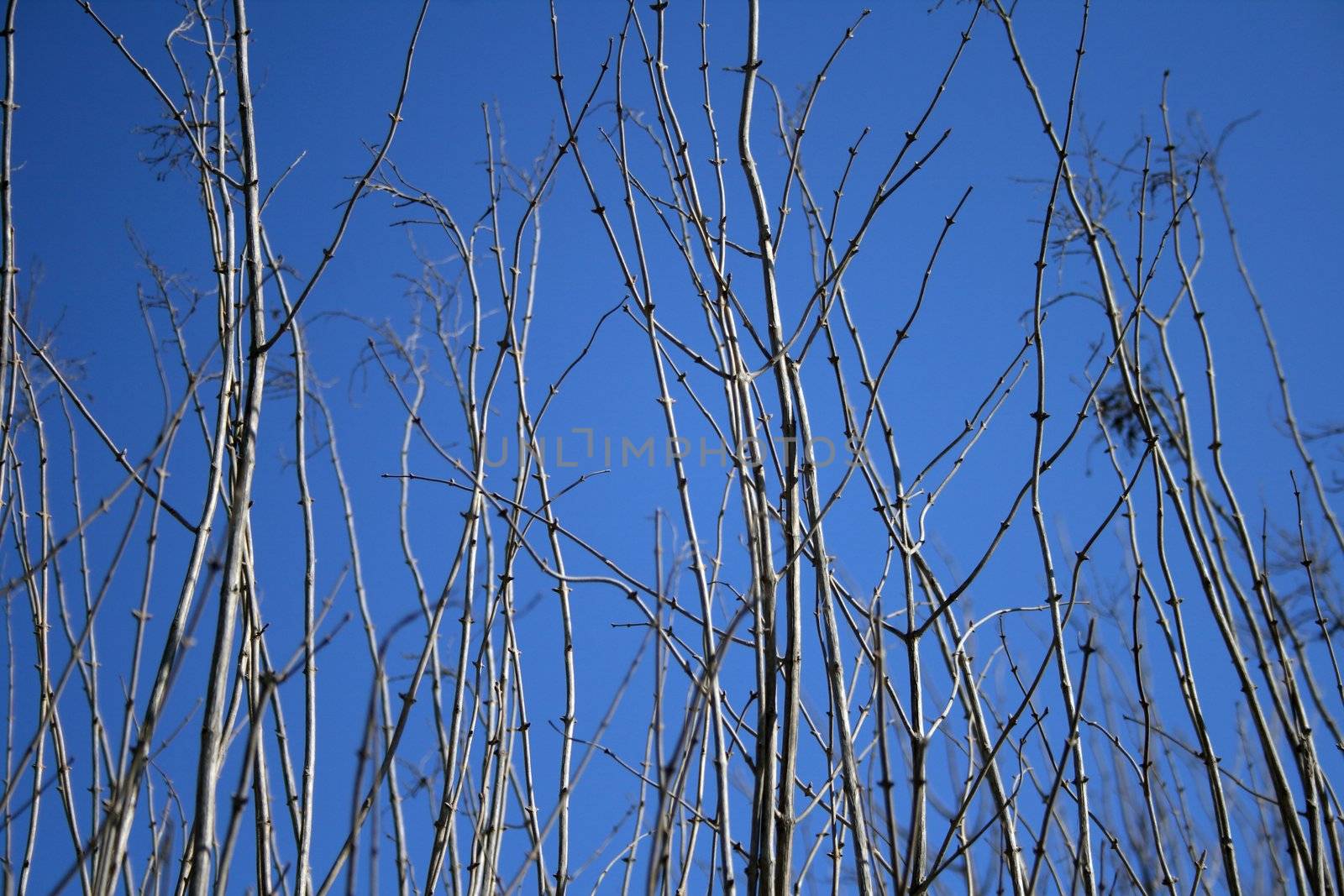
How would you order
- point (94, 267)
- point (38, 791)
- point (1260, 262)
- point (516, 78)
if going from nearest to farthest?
point (38, 791), point (94, 267), point (1260, 262), point (516, 78)

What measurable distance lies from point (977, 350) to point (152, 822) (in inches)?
499

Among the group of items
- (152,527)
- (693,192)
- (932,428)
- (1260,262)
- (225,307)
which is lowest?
(152,527)

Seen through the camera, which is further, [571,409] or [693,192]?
[571,409]

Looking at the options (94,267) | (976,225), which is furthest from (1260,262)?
(94,267)

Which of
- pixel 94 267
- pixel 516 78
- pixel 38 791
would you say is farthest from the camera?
pixel 516 78

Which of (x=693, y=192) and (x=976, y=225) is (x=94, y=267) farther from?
(x=976, y=225)

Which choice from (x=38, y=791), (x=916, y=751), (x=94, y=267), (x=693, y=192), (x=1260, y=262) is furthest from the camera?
(x=1260, y=262)

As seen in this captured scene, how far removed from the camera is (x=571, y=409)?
13.5 m

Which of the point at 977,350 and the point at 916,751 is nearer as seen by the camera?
the point at 916,751

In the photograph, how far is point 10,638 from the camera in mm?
1660

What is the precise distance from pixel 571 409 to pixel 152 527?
→ 12.2 metres

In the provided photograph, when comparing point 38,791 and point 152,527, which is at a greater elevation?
point 152,527

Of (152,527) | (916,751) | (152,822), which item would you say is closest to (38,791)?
(152,527)

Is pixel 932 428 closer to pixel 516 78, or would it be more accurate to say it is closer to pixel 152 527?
pixel 516 78
